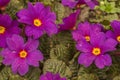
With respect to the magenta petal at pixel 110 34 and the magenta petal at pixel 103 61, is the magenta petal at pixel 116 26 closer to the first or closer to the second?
the magenta petal at pixel 110 34

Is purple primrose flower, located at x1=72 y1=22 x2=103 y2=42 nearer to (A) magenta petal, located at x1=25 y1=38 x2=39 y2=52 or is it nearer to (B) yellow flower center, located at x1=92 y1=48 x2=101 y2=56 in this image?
(B) yellow flower center, located at x1=92 y1=48 x2=101 y2=56

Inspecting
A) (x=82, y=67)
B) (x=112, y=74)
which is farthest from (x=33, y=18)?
(x=112, y=74)

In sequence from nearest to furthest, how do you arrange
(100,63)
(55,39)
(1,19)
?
(100,63), (1,19), (55,39)

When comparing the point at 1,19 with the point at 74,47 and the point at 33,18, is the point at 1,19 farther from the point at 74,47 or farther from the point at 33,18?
the point at 74,47

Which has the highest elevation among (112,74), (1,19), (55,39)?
(1,19)

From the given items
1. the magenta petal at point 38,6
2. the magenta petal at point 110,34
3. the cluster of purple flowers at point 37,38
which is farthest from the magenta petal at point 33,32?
the magenta petal at point 110,34

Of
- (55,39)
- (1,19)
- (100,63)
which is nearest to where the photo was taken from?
(100,63)

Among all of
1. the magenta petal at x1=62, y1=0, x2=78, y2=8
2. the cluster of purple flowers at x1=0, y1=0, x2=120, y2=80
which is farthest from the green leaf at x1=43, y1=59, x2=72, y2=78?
the magenta petal at x1=62, y1=0, x2=78, y2=8
